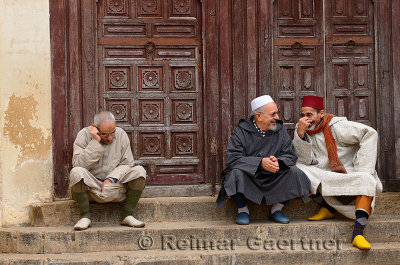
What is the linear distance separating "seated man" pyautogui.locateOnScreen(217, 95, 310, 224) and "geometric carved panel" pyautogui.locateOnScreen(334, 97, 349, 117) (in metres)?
1.12

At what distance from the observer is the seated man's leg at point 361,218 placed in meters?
5.45

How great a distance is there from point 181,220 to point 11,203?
183 cm

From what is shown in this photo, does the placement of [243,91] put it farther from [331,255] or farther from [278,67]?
[331,255]

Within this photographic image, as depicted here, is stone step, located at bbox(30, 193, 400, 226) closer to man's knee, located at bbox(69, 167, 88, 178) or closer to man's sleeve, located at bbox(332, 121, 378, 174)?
man's knee, located at bbox(69, 167, 88, 178)

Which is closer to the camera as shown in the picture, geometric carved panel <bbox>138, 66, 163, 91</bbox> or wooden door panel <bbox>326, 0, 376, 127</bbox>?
geometric carved panel <bbox>138, 66, 163, 91</bbox>

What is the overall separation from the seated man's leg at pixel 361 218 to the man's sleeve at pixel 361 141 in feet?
1.12

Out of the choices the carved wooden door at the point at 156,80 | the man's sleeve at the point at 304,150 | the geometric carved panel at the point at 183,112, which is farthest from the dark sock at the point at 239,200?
the geometric carved panel at the point at 183,112

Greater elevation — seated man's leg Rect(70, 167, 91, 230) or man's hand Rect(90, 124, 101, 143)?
man's hand Rect(90, 124, 101, 143)

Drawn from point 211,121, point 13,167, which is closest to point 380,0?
point 211,121

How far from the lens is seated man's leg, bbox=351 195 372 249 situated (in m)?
5.45

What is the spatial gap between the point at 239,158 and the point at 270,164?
0.36 meters

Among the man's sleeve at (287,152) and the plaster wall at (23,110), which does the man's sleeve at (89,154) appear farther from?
the man's sleeve at (287,152)

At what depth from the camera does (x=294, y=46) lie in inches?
268

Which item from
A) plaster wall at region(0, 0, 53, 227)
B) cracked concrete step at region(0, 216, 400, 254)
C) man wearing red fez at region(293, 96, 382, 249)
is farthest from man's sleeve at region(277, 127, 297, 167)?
plaster wall at region(0, 0, 53, 227)
